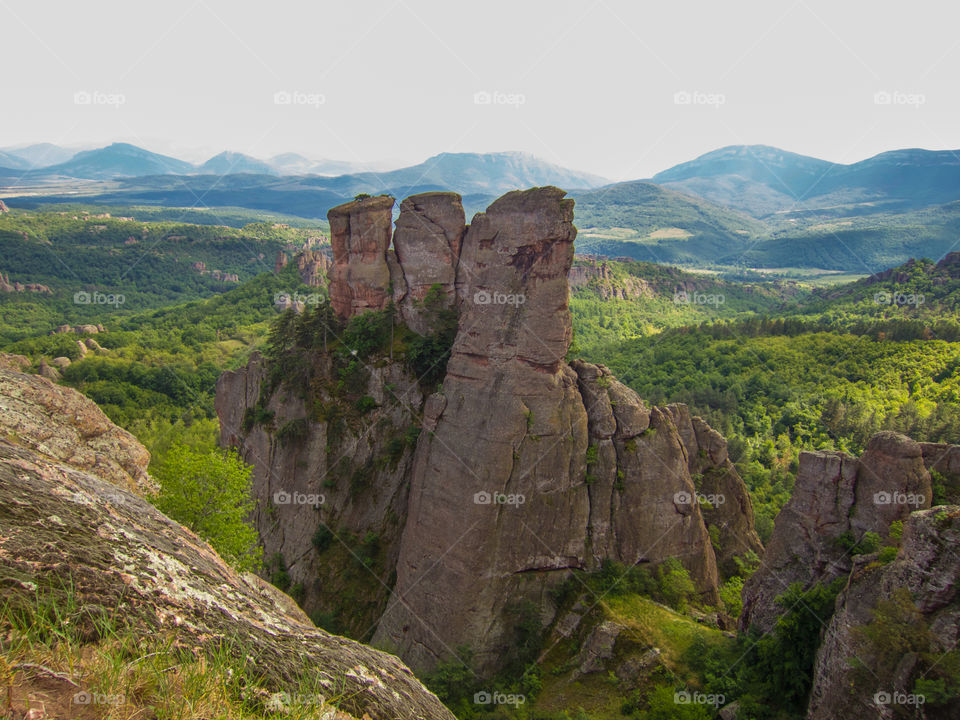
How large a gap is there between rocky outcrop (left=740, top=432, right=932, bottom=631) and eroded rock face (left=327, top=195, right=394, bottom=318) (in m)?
21.3

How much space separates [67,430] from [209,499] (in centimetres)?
736

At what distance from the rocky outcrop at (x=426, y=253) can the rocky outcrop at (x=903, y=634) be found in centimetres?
2087

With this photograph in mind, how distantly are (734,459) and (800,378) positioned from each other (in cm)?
2383

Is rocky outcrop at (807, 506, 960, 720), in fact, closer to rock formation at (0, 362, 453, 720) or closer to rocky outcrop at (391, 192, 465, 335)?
rock formation at (0, 362, 453, 720)

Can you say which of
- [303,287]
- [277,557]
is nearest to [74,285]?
[303,287]

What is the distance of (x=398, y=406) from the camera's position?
91.7ft

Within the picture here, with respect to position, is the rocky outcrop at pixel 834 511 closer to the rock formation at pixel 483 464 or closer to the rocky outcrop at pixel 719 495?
the rock formation at pixel 483 464

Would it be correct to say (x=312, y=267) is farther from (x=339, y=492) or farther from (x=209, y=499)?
(x=209, y=499)

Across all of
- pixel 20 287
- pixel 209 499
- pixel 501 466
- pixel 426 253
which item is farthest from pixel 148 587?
pixel 20 287

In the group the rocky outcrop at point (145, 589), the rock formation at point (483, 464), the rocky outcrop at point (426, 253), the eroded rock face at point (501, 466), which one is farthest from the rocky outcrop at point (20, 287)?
the rocky outcrop at point (145, 589)

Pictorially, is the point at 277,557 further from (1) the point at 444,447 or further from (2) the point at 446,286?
(2) the point at 446,286

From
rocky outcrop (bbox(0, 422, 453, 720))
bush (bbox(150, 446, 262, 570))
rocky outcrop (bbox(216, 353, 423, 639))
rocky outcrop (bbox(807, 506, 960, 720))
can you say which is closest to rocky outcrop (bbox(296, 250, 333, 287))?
rocky outcrop (bbox(216, 353, 423, 639))

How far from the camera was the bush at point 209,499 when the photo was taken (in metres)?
17.8

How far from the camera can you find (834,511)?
19766mm
